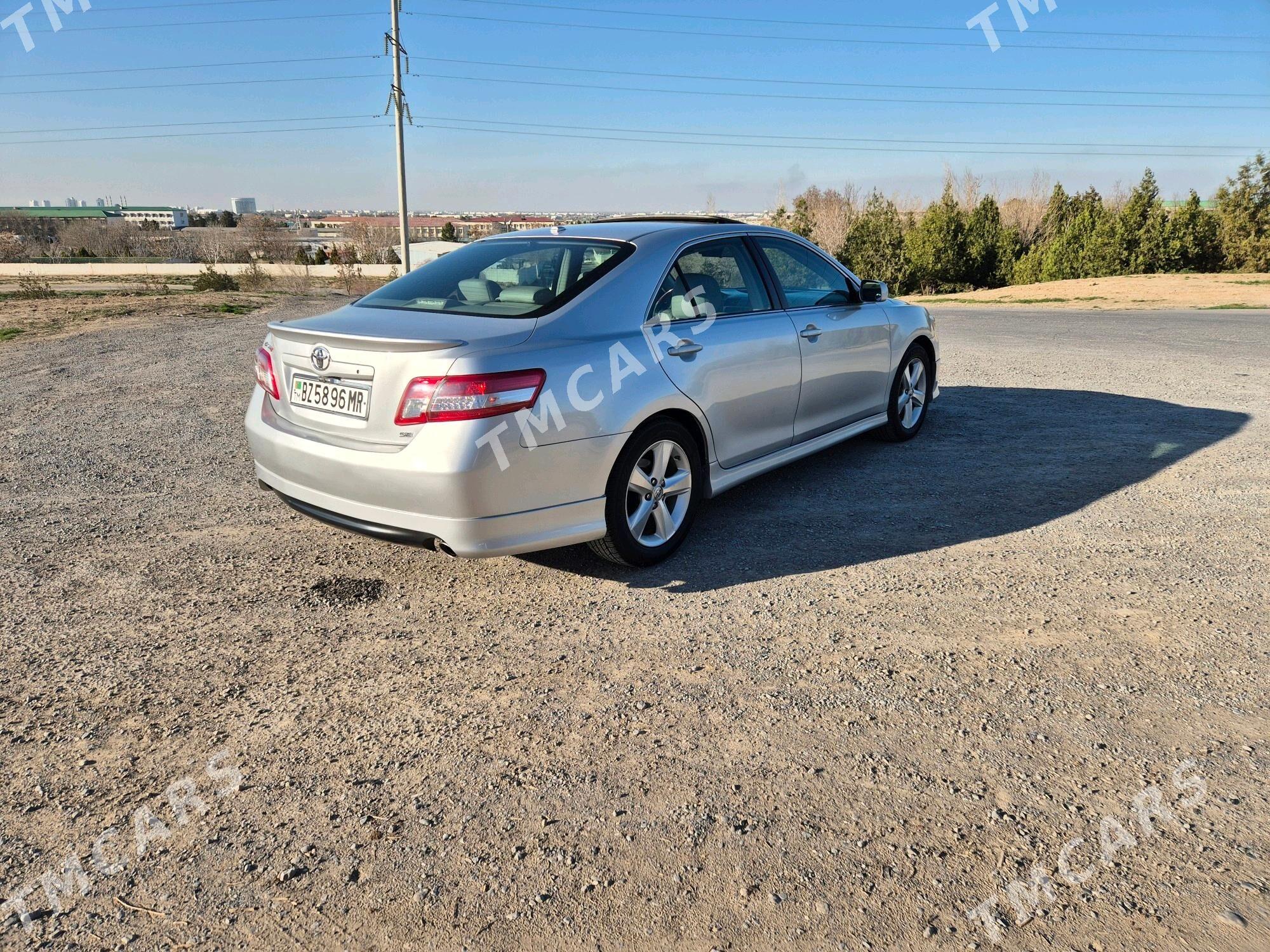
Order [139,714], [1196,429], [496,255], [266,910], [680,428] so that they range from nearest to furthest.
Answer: [266,910] → [139,714] → [680,428] → [496,255] → [1196,429]

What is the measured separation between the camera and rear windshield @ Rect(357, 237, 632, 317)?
426 cm

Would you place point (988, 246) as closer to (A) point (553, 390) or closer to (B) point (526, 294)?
(B) point (526, 294)

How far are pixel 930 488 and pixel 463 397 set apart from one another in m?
3.40

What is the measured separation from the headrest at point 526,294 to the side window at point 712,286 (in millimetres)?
564

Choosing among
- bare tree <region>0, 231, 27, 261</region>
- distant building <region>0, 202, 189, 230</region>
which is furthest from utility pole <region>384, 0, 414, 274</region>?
distant building <region>0, 202, 189, 230</region>

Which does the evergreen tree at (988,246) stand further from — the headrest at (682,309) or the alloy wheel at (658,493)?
the alloy wheel at (658,493)

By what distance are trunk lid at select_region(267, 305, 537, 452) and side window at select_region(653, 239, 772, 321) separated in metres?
0.95

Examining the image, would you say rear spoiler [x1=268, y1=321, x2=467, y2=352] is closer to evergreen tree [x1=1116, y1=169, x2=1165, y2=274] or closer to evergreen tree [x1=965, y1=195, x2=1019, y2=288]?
evergreen tree [x1=1116, y1=169, x2=1165, y2=274]

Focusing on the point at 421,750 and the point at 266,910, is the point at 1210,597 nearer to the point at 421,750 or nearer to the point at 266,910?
the point at 421,750

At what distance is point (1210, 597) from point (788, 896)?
293cm

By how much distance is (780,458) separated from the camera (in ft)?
17.6

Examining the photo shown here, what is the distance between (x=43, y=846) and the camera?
246 cm

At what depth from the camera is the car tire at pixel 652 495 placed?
→ 419 cm

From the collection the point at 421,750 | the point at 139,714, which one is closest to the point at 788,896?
the point at 421,750
